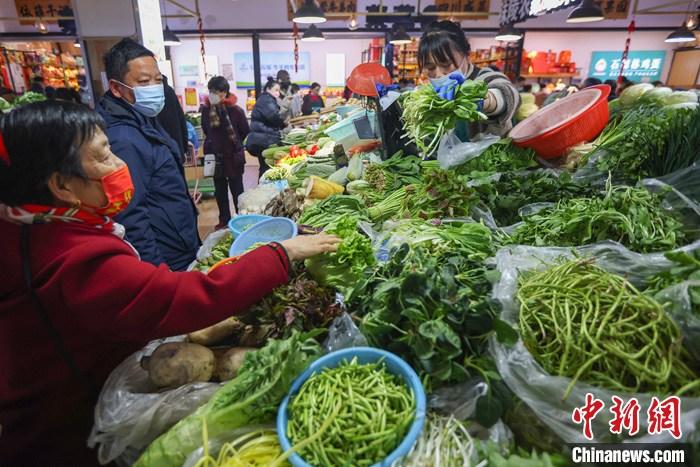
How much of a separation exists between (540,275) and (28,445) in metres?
1.95

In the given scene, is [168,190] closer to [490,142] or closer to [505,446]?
[490,142]

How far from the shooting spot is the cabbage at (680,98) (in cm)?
283

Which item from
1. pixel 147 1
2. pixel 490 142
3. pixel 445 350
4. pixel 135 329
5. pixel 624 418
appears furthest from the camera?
pixel 147 1

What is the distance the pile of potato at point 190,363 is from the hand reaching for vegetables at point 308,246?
0.41 metres

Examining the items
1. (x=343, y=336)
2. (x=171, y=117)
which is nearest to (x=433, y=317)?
(x=343, y=336)

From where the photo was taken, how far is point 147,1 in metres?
4.82

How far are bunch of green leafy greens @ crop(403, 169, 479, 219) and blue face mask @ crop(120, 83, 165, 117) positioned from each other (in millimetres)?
1985

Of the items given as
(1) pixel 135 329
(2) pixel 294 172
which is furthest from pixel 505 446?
(2) pixel 294 172

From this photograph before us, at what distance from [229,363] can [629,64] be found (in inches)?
752

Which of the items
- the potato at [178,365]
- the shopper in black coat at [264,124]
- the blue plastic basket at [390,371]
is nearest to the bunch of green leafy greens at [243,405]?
the blue plastic basket at [390,371]

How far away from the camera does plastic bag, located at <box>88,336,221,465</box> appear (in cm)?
134

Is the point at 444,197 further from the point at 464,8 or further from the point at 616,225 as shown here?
the point at 464,8

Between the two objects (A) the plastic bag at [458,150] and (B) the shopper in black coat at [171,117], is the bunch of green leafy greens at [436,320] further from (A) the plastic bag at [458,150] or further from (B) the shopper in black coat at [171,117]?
(B) the shopper in black coat at [171,117]

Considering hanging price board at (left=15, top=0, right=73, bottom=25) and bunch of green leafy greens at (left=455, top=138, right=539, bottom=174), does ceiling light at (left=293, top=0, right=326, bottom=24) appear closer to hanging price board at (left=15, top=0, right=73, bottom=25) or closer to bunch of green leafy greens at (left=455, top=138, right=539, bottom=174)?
hanging price board at (left=15, top=0, right=73, bottom=25)
